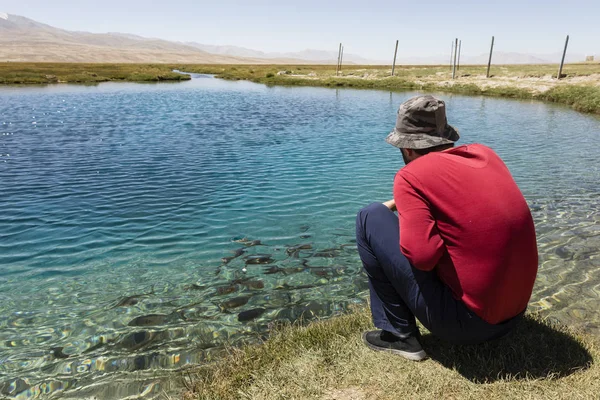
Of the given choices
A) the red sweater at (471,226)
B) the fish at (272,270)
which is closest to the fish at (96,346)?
the fish at (272,270)

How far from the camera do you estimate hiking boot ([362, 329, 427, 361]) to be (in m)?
3.85

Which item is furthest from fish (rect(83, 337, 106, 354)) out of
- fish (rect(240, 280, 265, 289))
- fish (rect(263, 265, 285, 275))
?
fish (rect(263, 265, 285, 275))

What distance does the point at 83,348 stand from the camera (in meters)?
5.03

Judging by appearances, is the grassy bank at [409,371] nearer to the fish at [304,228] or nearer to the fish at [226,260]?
the fish at [226,260]

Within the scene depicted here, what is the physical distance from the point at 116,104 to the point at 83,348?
104 feet

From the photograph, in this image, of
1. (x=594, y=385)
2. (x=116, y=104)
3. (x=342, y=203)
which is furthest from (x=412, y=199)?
(x=116, y=104)

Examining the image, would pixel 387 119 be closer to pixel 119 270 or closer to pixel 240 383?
pixel 119 270

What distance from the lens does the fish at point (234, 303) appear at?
232 inches

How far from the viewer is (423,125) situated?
345 cm

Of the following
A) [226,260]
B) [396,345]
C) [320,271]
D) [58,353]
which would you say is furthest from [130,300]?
[396,345]

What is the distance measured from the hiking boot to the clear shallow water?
5.65 ft

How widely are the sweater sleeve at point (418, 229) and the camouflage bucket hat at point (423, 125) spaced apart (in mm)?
497

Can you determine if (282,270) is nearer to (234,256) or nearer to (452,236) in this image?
(234,256)

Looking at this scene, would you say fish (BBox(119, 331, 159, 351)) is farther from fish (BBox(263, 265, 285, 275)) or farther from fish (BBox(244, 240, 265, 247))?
fish (BBox(244, 240, 265, 247))
